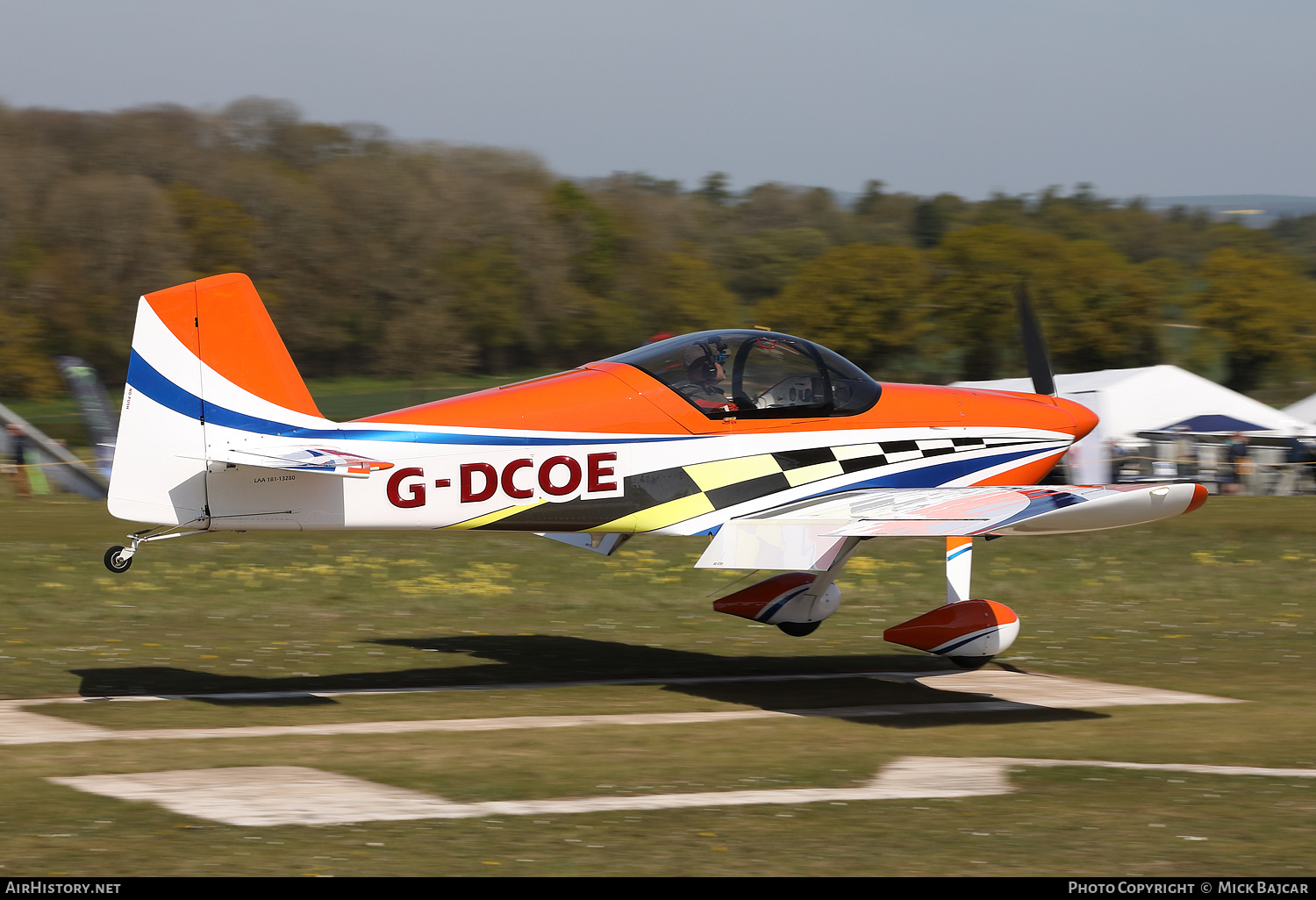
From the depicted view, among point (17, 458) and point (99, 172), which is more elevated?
point (99, 172)

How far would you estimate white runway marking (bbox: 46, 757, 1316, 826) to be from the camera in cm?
664

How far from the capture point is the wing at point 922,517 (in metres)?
8.76

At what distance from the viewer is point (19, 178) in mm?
55812

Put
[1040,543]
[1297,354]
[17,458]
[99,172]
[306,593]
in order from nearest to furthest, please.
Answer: [306,593]
[1040,543]
[17,458]
[99,172]
[1297,354]

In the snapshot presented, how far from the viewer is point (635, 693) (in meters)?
10.7

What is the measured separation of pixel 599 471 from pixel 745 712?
2.16 metres

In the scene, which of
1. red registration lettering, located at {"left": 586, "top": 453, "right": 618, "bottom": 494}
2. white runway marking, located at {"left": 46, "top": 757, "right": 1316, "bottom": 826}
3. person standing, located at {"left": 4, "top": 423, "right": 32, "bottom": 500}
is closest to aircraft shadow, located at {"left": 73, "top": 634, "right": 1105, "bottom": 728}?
white runway marking, located at {"left": 46, "top": 757, "right": 1316, "bottom": 826}

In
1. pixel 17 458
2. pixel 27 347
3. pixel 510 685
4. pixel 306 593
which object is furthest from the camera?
pixel 27 347

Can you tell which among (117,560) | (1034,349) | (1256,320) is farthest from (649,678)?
(1256,320)

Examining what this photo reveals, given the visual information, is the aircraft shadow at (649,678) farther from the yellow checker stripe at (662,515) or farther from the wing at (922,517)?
the yellow checker stripe at (662,515)

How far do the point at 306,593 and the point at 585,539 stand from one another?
541 centimetres

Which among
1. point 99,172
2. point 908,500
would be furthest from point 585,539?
point 99,172

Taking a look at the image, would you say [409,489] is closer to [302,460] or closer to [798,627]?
[302,460]

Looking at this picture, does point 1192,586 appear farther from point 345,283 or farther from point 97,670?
point 345,283
